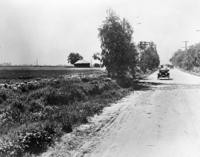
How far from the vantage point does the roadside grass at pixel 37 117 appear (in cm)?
881

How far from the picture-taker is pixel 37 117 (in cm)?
1270

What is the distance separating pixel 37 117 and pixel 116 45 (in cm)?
2759

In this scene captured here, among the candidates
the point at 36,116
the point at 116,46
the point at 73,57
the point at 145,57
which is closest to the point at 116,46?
the point at 116,46

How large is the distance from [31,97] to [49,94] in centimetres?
93

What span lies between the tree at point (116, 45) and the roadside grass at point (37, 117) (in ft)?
56.8

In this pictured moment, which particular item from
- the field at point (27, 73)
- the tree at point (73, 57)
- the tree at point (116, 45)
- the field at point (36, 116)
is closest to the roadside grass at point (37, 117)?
the field at point (36, 116)

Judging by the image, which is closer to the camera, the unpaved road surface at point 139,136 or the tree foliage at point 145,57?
the unpaved road surface at point 139,136

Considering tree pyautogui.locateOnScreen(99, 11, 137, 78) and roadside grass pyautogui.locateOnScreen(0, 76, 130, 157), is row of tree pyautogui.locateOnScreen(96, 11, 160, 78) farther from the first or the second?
roadside grass pyautogui.locateOnScreen(0, 76, 130, 157)

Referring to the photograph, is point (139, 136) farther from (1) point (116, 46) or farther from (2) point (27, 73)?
(2) point (27, 73)

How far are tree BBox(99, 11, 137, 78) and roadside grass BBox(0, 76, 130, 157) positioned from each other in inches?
682

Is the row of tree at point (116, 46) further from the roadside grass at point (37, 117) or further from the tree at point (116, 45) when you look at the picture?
the roadside grass at point (37, 117)

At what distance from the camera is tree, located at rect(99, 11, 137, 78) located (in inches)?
1559

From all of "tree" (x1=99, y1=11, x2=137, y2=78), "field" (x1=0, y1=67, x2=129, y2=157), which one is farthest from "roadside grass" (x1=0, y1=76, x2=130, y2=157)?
"tree" (x1=99, y1=11, x2=137, y2=78)

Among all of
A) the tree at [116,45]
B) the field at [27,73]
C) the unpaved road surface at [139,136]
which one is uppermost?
the tree at [116,45]
